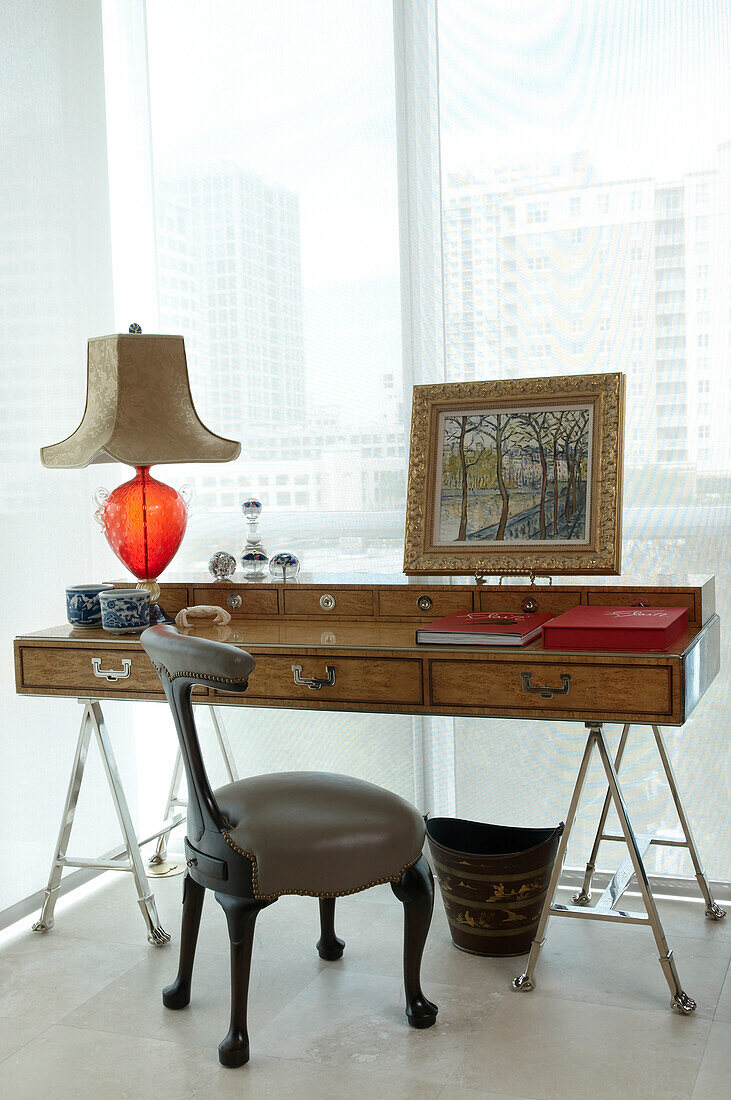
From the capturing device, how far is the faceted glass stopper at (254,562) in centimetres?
278

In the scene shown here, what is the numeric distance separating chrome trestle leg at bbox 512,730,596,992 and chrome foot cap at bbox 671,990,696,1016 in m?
0.29

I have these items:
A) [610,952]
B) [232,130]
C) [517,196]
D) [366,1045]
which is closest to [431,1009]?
[366,1045]

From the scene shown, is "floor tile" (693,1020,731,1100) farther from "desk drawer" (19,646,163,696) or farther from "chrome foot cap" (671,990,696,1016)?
"desk drawer" (19,646,163,696)

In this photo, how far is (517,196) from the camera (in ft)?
9.26

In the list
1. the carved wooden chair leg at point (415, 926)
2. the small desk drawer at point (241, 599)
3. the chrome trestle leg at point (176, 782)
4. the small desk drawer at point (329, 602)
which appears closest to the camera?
the carved wooden chair leg at point (415, 926)

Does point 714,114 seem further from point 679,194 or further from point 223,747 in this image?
point 223,747

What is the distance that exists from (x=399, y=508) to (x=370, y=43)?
129 cm

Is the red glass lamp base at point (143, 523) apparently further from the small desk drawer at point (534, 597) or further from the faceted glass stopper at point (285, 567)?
the small desk drawer at point (534, 597)

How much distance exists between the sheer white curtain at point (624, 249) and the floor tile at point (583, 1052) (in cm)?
70

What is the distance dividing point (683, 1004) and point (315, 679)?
101 centimetres

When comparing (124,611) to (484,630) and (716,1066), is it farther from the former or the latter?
(716,1066)

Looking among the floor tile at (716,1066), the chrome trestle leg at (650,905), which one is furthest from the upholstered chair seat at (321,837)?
the floor tile at (716,1066)

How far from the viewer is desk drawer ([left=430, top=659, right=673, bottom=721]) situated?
6.74ft

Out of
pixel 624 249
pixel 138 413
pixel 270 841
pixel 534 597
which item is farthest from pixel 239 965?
pixel 624 249
